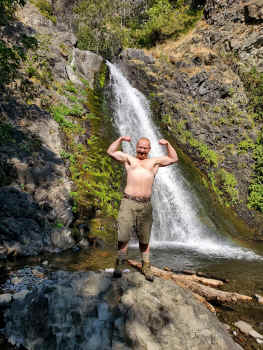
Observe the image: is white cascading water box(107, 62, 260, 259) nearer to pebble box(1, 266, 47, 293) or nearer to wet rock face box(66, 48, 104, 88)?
wet rock face box(66, 48, 104, 88)

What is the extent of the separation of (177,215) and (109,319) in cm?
947

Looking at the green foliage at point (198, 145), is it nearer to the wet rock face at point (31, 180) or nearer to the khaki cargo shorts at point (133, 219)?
the wet rock face at point (31, 180)

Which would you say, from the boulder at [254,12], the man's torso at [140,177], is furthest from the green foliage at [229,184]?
the boulder at [254,12]

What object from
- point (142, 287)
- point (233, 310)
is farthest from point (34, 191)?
point (233, 310)

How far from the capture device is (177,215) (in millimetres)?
12359

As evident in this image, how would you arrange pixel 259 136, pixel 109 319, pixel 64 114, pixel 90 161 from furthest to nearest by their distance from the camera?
pixel 259 136 < pixel 64 114 < pixel 90 161 < pixel 109 319

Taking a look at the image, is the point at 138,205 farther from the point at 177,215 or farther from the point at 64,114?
the point at 64,114

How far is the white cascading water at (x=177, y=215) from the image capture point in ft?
35.1

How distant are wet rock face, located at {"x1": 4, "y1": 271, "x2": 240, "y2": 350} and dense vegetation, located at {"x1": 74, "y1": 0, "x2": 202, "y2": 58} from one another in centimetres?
3290

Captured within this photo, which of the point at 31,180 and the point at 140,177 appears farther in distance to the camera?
the point at 31,180

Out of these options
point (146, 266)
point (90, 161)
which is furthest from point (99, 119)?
point (146, 266)

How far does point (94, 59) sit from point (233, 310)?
70.1ft

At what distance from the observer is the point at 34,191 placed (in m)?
8.37

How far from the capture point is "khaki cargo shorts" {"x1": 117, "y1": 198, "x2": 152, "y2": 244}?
3977mm
